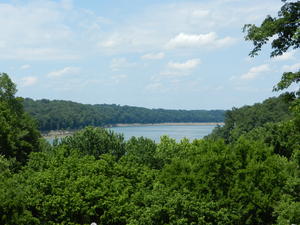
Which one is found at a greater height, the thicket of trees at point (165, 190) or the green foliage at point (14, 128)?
the green foliage at point (14, 128)

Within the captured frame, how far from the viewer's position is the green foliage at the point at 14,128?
47.5m

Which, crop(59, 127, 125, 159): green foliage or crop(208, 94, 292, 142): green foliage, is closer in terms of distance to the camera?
crop(59, 127, 125, 159): green foliage

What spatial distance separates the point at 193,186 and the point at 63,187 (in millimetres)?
8289

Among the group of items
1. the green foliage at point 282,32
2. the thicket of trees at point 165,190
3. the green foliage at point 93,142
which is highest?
the green foliage at point 282,32

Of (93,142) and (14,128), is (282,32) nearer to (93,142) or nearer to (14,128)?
(93,142)

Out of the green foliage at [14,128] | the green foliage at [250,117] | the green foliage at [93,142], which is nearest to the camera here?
the green foliage at [93,142]

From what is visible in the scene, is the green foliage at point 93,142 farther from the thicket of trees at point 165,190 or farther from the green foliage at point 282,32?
the green foliage at point 282,32

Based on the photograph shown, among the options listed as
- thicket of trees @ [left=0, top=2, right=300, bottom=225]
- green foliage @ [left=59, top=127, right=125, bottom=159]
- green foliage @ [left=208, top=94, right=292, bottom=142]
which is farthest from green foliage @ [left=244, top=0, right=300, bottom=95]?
green foliage @ [left=208, top=94, right=292, bottom=142]

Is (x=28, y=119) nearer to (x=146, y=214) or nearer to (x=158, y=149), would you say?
(x=158, y=149)

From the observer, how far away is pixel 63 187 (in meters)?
28.6

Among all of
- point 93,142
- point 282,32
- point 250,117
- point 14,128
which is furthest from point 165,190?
point 250,117

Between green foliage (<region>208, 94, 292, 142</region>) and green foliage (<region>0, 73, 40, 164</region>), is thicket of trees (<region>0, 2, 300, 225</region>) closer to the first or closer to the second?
green foliage (<region>0, 73, 40, 164</region>)

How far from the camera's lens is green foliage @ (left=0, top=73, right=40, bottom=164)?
47.5m

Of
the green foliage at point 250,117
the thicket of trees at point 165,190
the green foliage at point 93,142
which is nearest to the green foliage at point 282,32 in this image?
the thicket of trees at point 165,190
